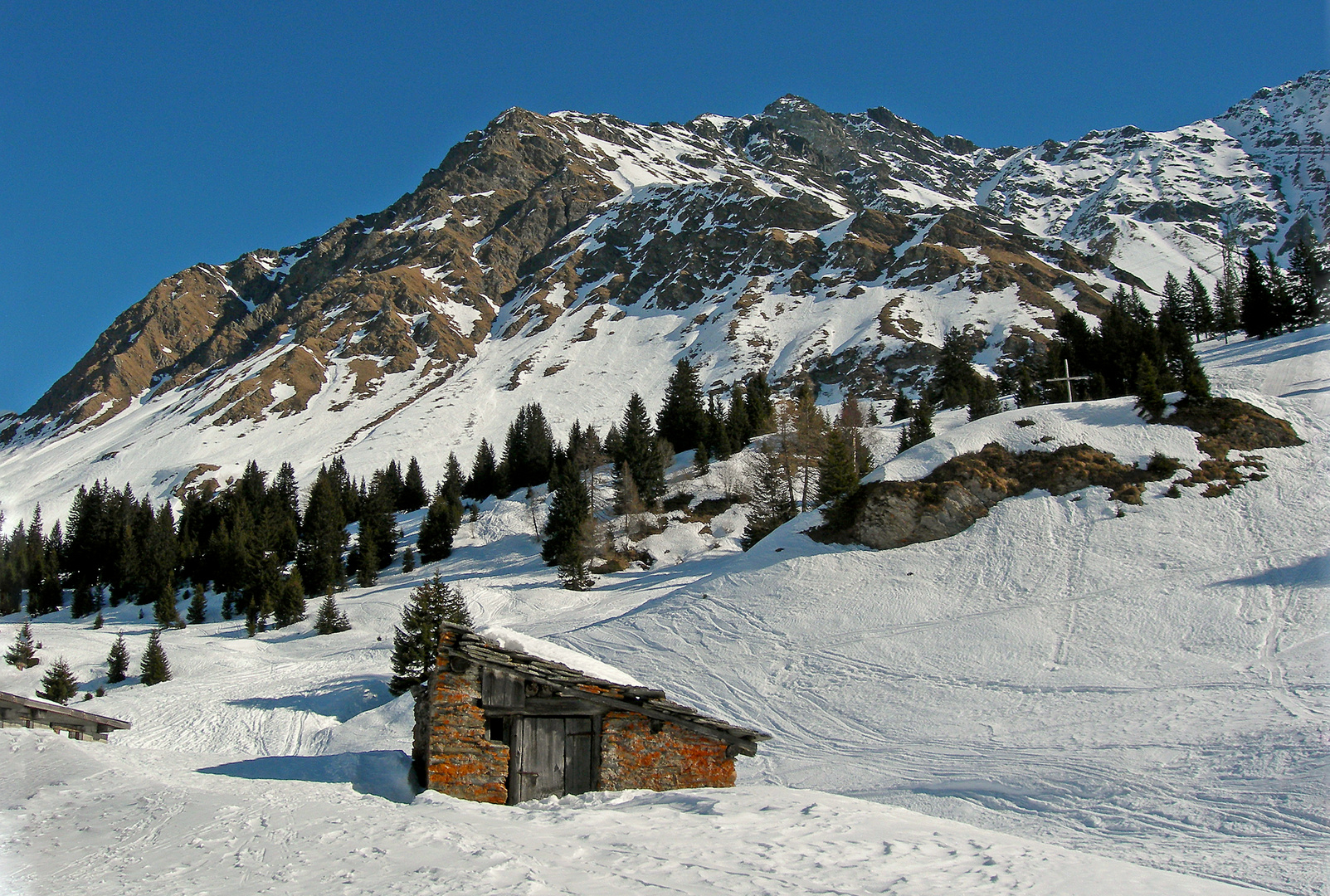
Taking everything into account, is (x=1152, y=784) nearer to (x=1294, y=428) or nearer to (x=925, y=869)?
(x=925, y=869)

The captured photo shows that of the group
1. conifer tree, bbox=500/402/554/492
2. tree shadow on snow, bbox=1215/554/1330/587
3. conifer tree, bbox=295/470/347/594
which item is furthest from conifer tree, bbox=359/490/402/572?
tree shadow on snow, bbox=1215/554/1330/587

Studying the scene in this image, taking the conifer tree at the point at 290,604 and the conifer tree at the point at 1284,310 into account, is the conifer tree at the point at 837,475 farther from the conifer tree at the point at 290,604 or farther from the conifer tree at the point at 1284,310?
the conifer tree at the point at 1284,310

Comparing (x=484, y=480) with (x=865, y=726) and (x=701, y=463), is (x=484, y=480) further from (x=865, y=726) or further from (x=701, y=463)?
(x=865, y=726)

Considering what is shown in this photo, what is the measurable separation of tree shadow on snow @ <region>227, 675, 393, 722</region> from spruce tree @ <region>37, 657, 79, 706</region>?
27.1 feet

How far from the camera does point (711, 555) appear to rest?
2019 inches

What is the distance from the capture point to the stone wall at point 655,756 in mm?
12969

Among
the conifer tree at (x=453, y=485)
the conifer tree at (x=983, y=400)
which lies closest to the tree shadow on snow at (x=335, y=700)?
the conifer tree at (x=453, y=485)

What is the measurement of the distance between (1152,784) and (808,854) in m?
9.60

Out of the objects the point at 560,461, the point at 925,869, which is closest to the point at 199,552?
the point at 560,461

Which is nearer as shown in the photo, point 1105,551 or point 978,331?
point 1105,551

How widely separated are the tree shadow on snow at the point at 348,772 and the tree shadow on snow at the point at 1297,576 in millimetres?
25914

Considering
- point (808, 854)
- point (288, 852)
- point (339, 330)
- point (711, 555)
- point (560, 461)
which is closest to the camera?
point (288, 852)

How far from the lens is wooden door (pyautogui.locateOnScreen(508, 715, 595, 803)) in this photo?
12.2 metres

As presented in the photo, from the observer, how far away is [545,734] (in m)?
12.6
